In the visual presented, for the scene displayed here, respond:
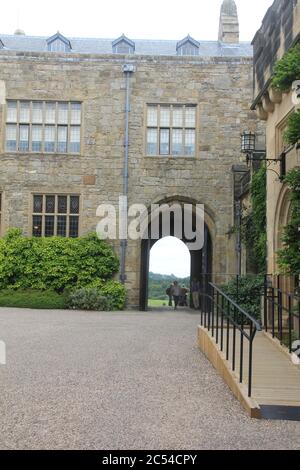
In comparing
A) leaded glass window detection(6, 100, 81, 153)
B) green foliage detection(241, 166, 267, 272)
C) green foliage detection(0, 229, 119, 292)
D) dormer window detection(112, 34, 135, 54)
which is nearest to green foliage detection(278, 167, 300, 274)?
green foliage detection(241, 166, 267, 272)

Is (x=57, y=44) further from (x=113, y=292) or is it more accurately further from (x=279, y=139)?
(x=279, y=139)

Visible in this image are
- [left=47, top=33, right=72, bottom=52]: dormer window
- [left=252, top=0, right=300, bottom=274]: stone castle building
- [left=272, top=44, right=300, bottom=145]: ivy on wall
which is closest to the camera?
[left=272, top=44, right=300, bottom=145]: ivy on wall

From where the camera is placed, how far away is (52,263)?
17.9 metres

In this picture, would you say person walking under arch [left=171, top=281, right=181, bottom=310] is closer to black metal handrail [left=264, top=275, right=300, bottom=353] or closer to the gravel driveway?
black metal handrail [left=264, top=275, right=300, bottom=353]

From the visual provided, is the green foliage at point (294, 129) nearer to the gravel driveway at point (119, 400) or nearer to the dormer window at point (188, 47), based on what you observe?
the gravel driveway at point (119, 400)

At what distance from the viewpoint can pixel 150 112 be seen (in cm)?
1875

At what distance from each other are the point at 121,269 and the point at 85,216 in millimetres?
1984

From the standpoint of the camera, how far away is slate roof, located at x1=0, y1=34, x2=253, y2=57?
23.2m

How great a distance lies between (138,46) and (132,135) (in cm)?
701

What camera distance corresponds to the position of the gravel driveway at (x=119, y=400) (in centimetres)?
452

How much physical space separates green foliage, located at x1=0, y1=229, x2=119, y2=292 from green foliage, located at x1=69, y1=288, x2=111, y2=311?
28.0 inches

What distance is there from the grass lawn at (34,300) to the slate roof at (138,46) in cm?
1022
